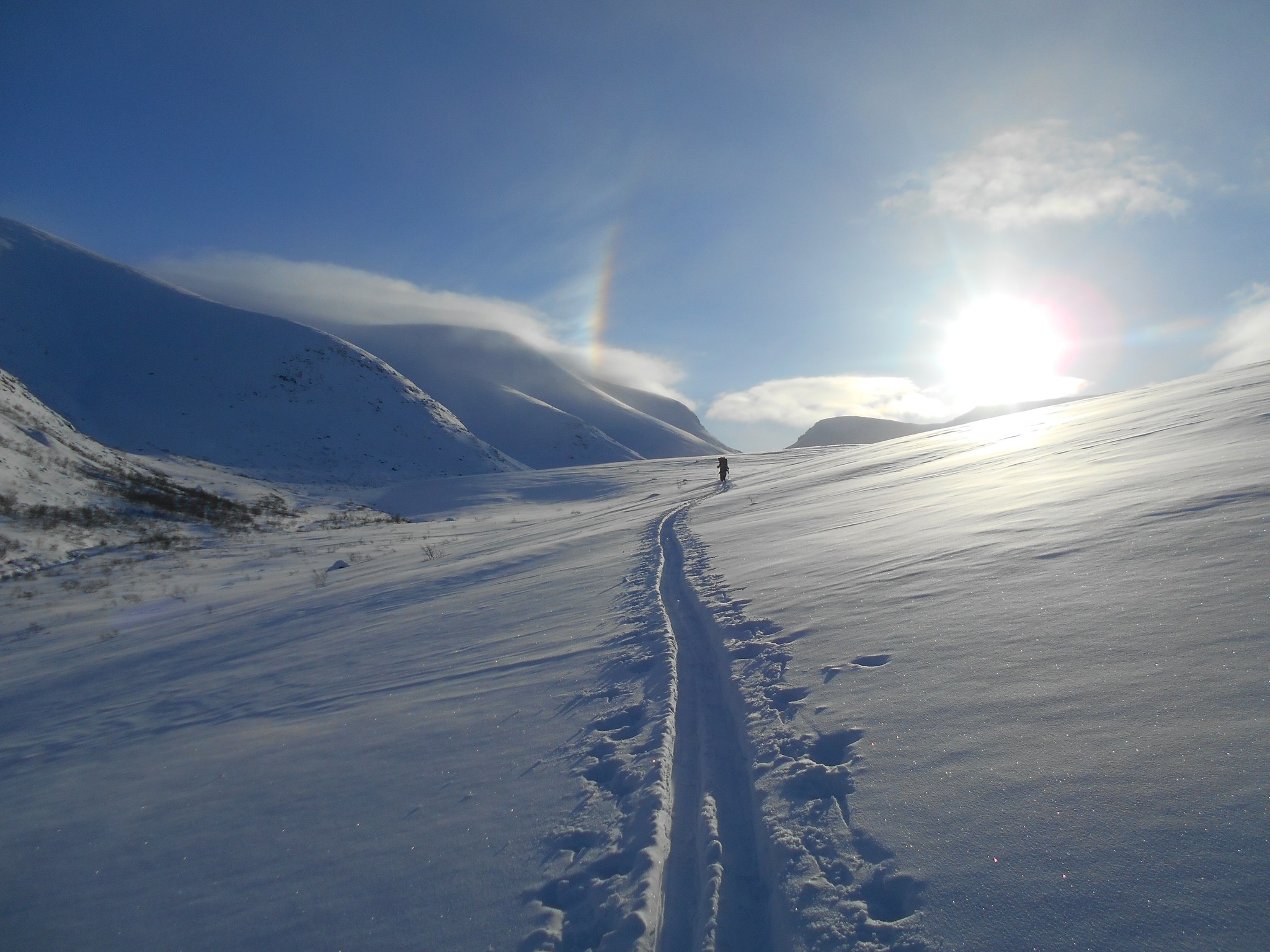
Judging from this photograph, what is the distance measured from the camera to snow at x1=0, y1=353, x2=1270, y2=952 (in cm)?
258

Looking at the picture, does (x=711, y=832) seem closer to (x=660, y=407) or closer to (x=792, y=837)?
(x=792, y=837)

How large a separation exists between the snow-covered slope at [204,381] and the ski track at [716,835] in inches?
1865

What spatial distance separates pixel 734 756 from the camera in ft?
13.4

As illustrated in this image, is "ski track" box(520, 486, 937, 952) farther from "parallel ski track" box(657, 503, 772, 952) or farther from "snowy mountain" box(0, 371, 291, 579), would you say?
"snowy mountain" box(0, 371, 291, 579)

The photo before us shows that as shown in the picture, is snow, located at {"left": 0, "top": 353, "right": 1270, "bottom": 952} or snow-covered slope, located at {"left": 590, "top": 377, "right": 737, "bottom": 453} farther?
snow-covered slope, located at {"left": 590, "top": 377, "right": 737, "bottom": 453}

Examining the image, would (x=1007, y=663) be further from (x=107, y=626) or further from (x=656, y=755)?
(x=107, y=626)

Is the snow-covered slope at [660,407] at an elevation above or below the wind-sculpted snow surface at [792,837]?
above

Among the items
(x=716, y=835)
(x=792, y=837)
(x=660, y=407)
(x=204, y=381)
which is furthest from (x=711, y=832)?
(x=660, y=407)

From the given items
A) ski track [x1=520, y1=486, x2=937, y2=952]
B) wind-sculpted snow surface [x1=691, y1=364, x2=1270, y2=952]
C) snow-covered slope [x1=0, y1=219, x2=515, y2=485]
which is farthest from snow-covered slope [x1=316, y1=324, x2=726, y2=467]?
ski track [x1=520, y1=486, x2=937, y2=952]

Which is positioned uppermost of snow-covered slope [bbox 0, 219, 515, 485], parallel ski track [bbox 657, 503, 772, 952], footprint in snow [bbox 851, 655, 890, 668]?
snow-covered slope [bbox 0, 219, 515, 485]

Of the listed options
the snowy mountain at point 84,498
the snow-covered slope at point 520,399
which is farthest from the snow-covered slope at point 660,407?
the snowy mountain at point 84,498

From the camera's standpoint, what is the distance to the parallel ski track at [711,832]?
2793 millimetres

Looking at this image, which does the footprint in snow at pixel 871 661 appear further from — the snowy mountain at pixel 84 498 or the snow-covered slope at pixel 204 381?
the snow-covered slope at pixel 204 381

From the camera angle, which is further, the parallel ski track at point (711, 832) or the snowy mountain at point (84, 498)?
the snowy mountain at point (84, 498)
